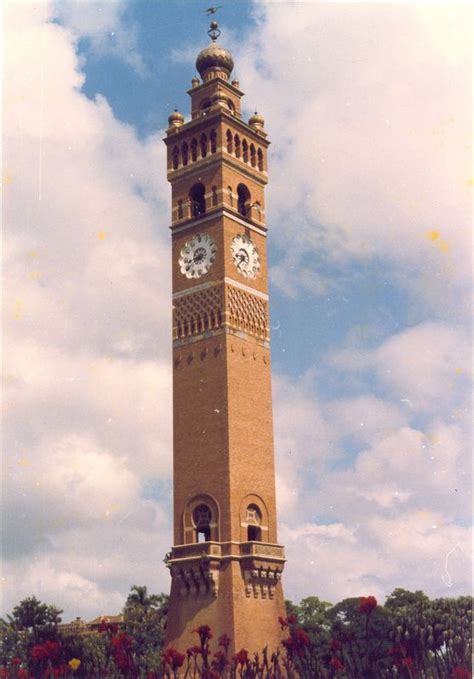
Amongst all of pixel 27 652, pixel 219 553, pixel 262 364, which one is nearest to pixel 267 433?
pixel 262 364

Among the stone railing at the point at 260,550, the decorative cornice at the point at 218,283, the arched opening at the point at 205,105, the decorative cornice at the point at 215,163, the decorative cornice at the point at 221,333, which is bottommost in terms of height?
the stone railing at the point at 260,550

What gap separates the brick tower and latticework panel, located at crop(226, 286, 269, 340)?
3.4 inches

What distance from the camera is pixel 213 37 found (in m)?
54.8

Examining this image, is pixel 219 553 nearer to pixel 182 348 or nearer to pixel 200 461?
pixel 200 461

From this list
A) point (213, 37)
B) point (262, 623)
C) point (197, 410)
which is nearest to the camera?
point (262, 623)

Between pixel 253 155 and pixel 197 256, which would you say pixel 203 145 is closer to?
pixel 253 155

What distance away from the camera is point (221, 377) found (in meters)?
45.3

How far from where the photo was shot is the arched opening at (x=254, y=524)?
44.2 m

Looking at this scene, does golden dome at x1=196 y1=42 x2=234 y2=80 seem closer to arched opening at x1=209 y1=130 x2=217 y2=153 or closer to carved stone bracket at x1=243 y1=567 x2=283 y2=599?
arched opening at x1=209 y1=130 x2=217 y2=153

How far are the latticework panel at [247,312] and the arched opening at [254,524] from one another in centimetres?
953

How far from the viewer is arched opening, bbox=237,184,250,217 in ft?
167

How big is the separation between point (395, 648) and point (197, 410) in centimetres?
3213

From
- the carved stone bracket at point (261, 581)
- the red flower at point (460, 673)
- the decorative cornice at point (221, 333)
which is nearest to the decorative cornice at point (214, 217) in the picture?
the decorative cornice at point (221, 333)

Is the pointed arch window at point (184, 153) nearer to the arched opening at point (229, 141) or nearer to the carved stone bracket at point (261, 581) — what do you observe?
the arched opening at point (229, 141)
